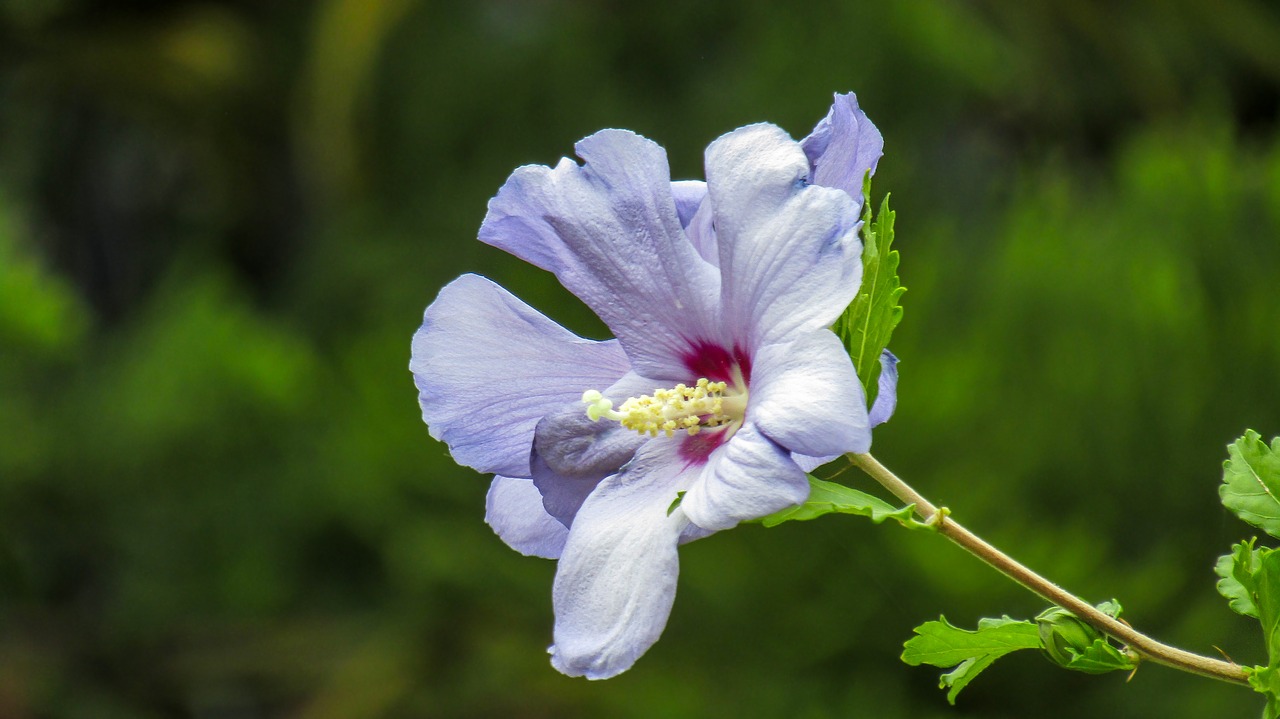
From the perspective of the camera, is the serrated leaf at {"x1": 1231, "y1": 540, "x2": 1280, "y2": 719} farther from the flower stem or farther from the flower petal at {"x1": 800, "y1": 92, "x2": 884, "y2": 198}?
the flower petal at {"x1": 800, "y1": 92, "x2": 884, "y2": 198}

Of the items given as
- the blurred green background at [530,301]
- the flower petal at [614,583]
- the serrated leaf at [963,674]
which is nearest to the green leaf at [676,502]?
the flower petal at [614,583]

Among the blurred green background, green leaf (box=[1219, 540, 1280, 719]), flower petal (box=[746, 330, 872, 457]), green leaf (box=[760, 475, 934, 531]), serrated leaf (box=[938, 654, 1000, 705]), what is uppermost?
flower petal (box=[746, 330, 872, 457])

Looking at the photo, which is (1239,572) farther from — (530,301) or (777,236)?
(530,301)

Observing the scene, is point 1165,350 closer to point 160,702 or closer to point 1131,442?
point 1131,442

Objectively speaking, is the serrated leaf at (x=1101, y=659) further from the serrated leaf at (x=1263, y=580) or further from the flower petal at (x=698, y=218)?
the flower petal at (x=698, y=218)

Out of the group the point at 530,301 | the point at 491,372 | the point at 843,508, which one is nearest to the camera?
the point at 843,508

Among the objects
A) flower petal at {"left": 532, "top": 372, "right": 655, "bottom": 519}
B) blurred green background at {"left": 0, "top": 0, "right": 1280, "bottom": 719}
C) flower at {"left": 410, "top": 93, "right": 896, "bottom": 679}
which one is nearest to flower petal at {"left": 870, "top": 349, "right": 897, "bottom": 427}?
Answer: flower at {"left": 410, "top": 93, "right": 896, "bottom": 679}

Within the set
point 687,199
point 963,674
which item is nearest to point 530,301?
point 687,199
